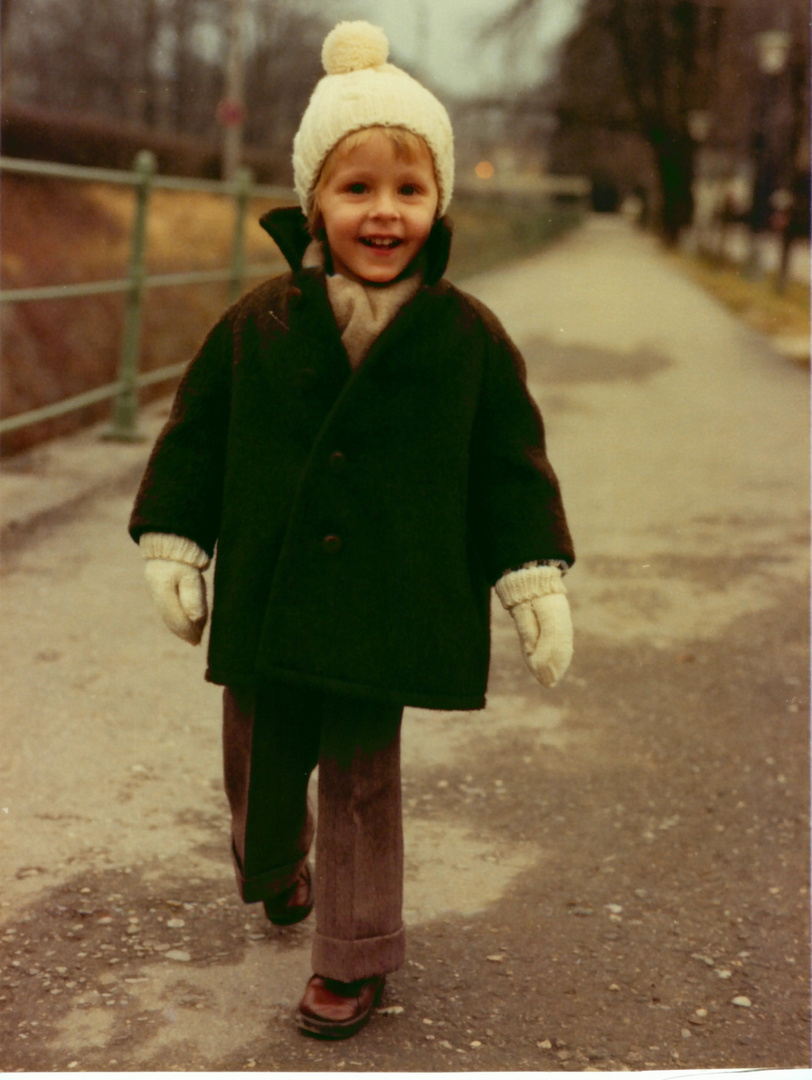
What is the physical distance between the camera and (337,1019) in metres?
2.51

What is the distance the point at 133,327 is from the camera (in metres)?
7.53

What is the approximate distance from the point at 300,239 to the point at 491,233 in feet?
71.7

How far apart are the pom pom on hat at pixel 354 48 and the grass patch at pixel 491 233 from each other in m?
12.7

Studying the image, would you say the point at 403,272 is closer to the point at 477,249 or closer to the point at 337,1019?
the point at 337,1019

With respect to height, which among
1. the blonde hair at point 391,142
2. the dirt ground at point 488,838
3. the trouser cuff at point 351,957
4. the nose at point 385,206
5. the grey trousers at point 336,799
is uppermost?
the blonde hair at point 391,142

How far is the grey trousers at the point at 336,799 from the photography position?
2.53 meters

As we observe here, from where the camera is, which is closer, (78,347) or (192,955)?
(192,955)

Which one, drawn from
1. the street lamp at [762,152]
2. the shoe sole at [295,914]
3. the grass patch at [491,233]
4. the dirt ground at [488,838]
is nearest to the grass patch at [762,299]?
the street lamp at [762,152]

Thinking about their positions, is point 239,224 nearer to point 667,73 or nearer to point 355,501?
point 355,501

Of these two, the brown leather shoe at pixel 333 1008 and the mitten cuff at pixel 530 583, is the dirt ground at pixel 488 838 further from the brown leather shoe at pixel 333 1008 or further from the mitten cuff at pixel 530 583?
the mitten cuff at pixel 530 583

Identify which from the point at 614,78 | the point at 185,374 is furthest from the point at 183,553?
the point at 614,78

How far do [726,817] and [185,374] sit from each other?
1803 millimetres

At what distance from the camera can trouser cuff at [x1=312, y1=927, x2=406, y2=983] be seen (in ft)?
8.28

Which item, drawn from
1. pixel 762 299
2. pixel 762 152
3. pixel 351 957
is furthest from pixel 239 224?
pixel 762 152
